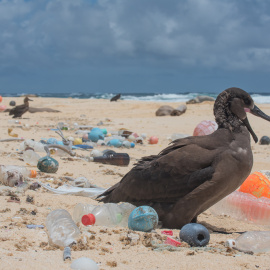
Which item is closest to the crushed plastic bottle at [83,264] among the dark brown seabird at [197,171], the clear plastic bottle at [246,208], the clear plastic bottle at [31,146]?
the dark brown seabird at [197,171]

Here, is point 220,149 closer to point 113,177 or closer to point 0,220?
point 0,220

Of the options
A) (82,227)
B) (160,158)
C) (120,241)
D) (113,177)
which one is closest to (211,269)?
(120,241)

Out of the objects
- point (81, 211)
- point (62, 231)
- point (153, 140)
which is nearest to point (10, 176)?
point (81, 211)

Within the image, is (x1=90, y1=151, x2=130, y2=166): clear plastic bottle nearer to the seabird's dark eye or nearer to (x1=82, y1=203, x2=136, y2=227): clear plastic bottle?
(x1=82, y1=203, x2=136, y2=227): clear plastic bottle

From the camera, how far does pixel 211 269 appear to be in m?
2.74

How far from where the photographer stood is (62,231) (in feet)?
10.4

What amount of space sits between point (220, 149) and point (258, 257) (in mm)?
1175

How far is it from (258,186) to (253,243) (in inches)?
72.6

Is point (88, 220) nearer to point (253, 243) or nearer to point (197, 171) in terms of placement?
point (197, 171)

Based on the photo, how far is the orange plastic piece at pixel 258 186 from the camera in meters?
4.94

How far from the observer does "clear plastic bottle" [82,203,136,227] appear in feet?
12.1

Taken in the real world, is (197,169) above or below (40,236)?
above

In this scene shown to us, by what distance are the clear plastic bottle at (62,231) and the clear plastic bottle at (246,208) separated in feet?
7.34

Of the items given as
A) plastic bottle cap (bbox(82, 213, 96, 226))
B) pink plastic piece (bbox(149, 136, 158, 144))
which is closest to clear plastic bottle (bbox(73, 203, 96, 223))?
plastic bottle cap (bbox(82, 213, 96, 226))
